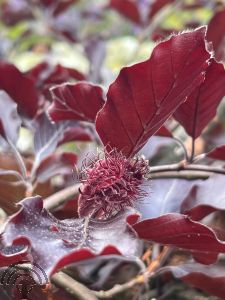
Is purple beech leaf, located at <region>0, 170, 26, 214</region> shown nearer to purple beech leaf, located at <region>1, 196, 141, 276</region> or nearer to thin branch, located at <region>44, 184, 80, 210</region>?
thin branch, located at <region>44, 184, 80, 210</region>

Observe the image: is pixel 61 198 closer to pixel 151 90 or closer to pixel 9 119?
pixel 9 119

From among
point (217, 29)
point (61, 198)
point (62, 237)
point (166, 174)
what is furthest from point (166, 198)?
point (217, 29)

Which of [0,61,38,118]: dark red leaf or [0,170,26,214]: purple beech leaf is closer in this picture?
[0,170,26,214]: purple beech leaf

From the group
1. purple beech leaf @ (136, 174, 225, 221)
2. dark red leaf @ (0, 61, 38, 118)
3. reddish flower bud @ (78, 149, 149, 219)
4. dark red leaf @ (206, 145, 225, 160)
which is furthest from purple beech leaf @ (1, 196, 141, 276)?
dark red leaf @ (0, 61, 38, 118)

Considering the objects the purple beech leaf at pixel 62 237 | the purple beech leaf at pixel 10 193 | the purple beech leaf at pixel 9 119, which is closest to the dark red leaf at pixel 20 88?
the purple beech leaf at pixel 9 119

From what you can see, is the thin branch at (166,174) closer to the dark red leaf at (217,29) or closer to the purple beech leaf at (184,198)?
the purple beech leaf at (184,198)

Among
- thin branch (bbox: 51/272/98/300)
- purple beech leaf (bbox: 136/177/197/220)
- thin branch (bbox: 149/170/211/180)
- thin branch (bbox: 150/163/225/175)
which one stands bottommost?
thin branch (bbox: 51/272/98/300)

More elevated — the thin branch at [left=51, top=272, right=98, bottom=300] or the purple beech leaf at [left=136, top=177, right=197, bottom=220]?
the purple beech leaf at [left=136, top=177, right=197, bottom=220]
